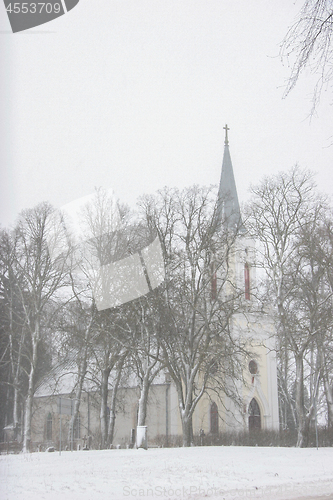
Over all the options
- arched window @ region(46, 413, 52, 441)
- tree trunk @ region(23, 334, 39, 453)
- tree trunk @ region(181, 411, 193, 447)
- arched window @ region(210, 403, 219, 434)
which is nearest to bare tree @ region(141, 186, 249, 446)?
tree trunk @ region(181, 411, 193, 447)

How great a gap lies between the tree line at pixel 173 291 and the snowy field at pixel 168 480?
8.24 metres

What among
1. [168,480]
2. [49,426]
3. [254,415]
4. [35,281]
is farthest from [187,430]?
[49,426]

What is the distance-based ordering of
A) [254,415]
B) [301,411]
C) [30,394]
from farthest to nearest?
[254,415], [30,394], [301,411]

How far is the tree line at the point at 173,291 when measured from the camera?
20.8m

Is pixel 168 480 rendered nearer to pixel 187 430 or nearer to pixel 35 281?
pixel 187 430

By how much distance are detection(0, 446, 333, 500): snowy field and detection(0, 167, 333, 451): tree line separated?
27.0ft

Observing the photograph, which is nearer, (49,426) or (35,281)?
(35,281)

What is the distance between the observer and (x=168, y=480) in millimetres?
9312

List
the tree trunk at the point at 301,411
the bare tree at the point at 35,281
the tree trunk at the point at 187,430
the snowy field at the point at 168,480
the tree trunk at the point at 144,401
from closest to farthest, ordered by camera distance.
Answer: the snowy field at the point at 168,480
the tree trunk at the point at 144,401
the tree trunk at the point at 187,430
the tree trunk at the point at 301,411
the bare tree at the point at 35,281

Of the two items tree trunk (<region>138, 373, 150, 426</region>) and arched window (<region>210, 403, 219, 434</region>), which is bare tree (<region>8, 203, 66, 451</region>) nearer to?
tree trunk (<region>138, 373, 150, 426</region>)

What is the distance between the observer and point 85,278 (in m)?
23.4

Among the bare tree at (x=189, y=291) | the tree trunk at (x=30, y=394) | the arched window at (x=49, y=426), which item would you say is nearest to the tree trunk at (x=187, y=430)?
the bare tree at (x=189, y=291)

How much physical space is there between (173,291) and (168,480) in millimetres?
12539

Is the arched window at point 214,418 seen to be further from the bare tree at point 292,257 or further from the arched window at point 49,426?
the arched window at point 49,426
